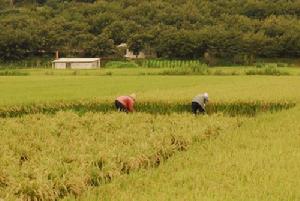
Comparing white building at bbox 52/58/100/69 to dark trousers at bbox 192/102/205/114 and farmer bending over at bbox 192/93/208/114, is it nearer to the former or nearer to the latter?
dark trousers at bbox 192/102/205/114

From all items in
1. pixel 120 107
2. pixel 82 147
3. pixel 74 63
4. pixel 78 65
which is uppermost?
pixel 82 147

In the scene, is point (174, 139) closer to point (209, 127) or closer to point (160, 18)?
point (209, 127)

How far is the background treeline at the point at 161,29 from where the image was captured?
6450cm

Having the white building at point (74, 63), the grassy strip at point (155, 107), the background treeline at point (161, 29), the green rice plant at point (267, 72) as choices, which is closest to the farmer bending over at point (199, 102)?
the grassy strip at point (155, 107)

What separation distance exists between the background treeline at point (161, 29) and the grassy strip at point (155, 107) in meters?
41.3

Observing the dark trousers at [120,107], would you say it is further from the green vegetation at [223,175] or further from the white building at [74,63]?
the white building at [74,63]

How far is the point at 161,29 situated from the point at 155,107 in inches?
2040

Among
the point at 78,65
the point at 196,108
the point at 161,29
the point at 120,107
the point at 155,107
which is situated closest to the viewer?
the point at 196,108

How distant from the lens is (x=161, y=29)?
72500 millimetres

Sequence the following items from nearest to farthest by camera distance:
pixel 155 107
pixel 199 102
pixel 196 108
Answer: pixel 199 102
pixel 196 108
pixel 155 107

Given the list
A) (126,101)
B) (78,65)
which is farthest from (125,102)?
(78,65)

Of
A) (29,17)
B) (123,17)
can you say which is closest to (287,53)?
(123,17)

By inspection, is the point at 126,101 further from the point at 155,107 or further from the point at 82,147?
the point at 82,147

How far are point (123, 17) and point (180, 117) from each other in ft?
233
